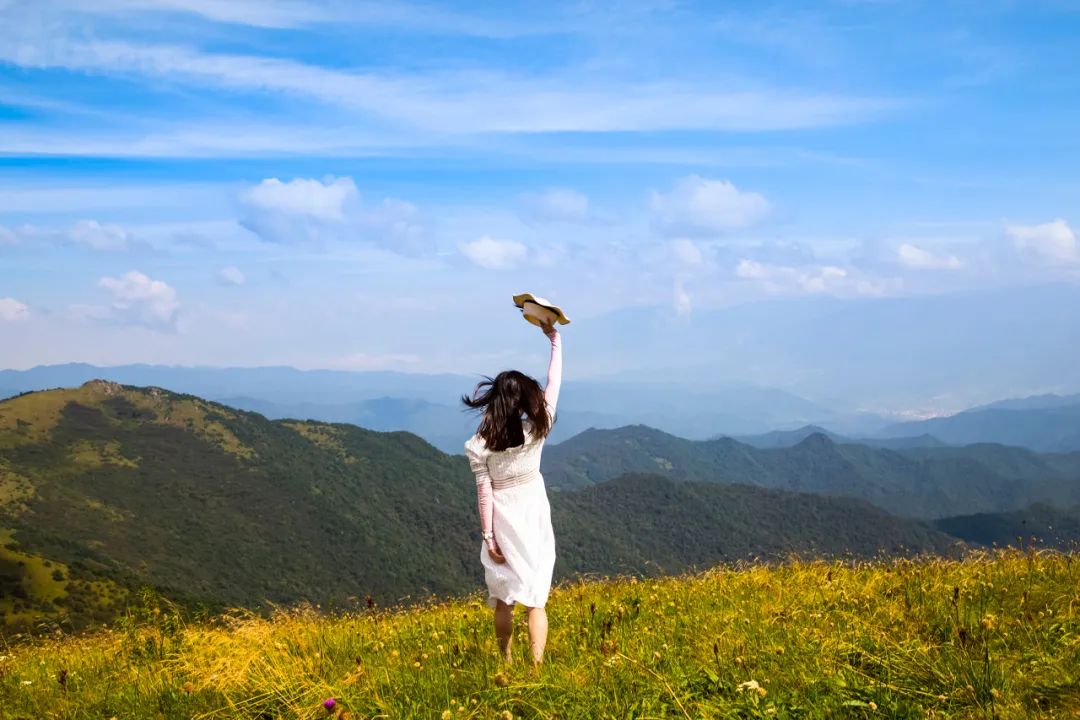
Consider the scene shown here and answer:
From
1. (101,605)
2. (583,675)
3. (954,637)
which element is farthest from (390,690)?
(101,605)

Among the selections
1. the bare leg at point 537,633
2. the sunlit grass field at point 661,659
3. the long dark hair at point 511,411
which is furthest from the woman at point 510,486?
the sunlit grass field at point 661,659

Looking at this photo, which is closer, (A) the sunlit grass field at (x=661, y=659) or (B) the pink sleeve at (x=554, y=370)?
(A) the sunlit grass field at (x=661, y=659)

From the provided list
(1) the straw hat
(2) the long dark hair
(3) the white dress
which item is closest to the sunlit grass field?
(3) the white dress

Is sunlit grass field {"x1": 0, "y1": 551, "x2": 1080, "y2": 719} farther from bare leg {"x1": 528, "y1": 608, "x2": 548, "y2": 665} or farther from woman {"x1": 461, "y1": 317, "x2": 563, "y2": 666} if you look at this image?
woman {"x1": 461, "y1": 317, "x2": 563, "y2": 666}

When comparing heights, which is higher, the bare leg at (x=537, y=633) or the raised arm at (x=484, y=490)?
the raised arm at (x=484, y=490)

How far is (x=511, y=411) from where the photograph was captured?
253 inches

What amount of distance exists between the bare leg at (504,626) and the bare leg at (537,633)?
0.22m

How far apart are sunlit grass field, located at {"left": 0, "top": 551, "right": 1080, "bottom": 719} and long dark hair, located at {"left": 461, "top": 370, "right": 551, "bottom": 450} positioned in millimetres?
1611

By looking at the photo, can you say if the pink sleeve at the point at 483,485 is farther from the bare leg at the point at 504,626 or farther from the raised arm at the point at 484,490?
the bare leg at the point at 504,626

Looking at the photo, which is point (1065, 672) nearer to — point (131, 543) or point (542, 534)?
point (542, 534)

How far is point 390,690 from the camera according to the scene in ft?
17.3

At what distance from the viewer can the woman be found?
629cm

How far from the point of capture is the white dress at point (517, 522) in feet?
20.4

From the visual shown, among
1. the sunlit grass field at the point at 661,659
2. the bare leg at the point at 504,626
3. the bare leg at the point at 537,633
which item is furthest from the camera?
the bare leg at the point at 504,626
